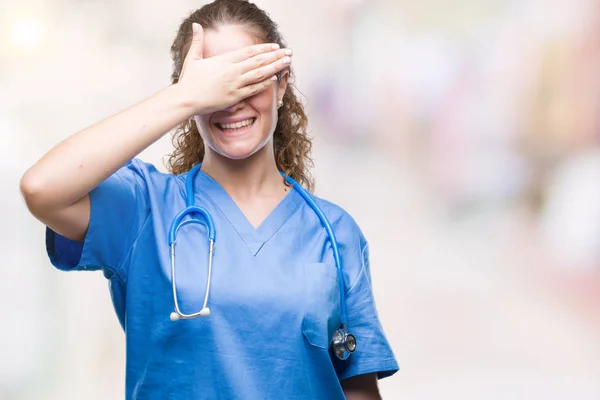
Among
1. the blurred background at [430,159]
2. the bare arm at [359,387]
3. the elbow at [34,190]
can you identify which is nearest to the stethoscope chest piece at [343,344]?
the bare arm at [359,387]

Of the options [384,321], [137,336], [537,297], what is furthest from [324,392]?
[537,297]

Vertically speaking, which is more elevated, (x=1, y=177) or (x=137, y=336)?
(x=1, y=177)

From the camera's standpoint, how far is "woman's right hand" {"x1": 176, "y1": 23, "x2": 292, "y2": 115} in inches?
49.9

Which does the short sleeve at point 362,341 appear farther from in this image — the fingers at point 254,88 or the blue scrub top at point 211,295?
the fingers at point 254,88

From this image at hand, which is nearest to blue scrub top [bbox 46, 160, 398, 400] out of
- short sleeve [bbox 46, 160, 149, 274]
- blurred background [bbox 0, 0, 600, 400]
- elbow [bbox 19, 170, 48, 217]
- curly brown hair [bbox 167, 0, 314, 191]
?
short sleeve [bbox 46, 160, 149, 274]

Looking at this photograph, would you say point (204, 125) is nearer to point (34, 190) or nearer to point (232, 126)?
point (232, 126)

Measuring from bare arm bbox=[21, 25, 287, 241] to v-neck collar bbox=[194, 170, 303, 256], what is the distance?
0.23m

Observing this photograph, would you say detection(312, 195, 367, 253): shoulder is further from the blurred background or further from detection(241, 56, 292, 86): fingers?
the blurred background

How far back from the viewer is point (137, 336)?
1356mm

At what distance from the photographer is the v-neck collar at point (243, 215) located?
1.44m

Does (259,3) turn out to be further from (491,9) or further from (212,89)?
(212,89)

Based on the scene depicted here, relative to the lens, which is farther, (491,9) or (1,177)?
(491,9)

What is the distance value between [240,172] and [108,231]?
29 centimetres

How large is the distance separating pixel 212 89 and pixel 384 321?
47.7 inches
